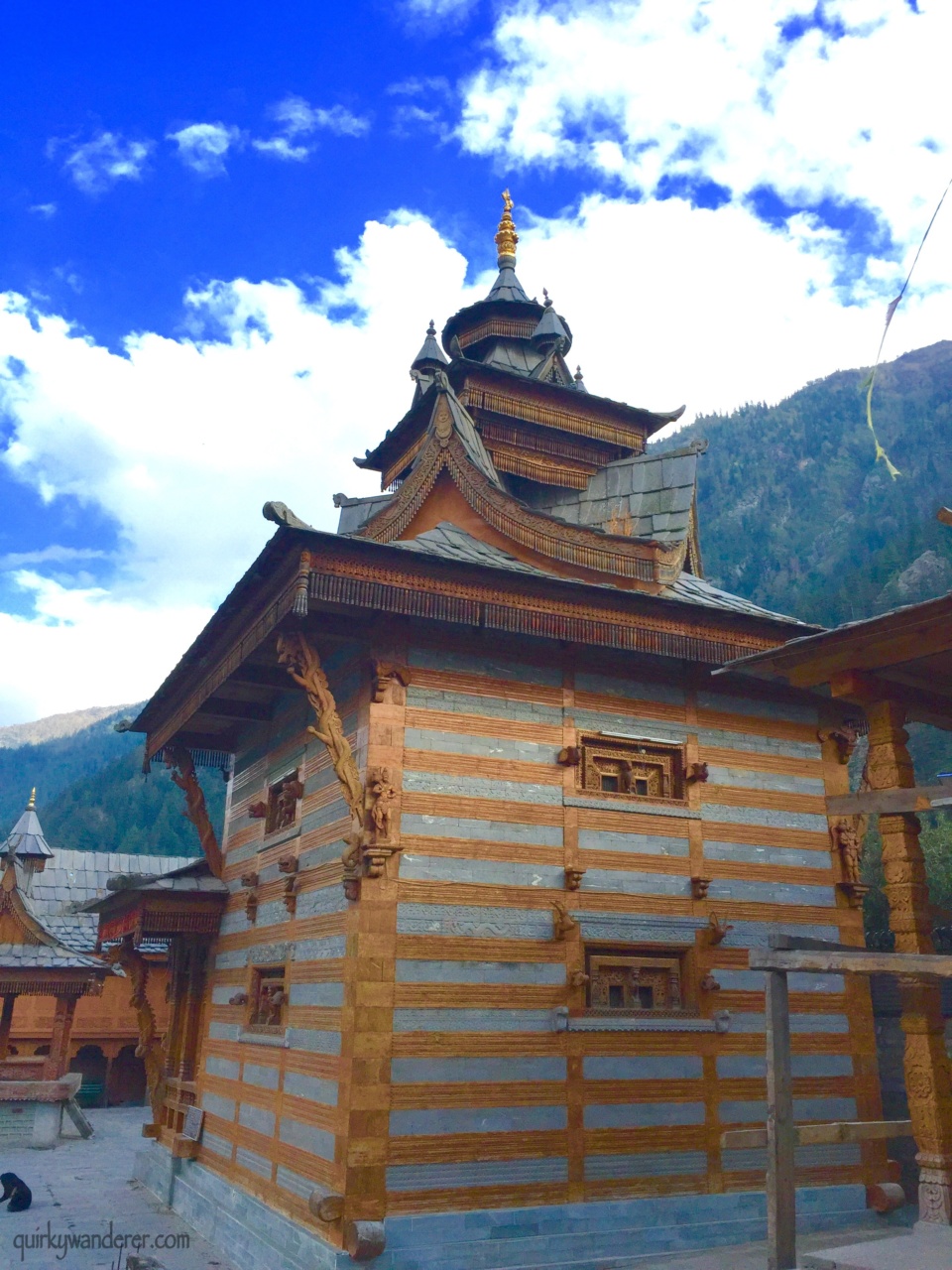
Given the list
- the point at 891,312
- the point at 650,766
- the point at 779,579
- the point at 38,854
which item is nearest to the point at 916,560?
the point at 779,579

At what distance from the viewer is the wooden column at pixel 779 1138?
6.91m

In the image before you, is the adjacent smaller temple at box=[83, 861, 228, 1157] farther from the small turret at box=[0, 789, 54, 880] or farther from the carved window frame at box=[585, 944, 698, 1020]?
the small turret at box=[0, 789, 54, 880]

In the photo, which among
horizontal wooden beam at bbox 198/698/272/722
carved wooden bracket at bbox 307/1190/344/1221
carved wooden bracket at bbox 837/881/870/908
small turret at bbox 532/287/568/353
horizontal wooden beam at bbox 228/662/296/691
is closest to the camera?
carved wooden bracket at bbox 307/1190/344/1221

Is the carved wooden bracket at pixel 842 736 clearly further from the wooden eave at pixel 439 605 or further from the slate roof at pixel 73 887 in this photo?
the slate roof at pixel 73 887

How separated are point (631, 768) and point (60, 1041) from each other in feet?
62.5

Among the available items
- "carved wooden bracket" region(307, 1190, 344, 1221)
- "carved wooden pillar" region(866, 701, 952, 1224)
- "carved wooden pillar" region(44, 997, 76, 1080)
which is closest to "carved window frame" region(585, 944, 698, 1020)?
"carved wooden bracket" region(307, 1190, 344, 1221)

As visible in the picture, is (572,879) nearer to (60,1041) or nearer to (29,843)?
(60,1041)

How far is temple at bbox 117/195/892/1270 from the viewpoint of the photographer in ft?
33.3

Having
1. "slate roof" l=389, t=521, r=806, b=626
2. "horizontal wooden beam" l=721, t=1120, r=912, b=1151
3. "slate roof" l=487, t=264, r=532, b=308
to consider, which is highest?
"slate roof" l=487, t=264, r=532, b=308

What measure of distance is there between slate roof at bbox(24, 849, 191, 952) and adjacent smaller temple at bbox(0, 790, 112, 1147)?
13.0ft

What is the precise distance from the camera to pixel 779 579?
96062mm

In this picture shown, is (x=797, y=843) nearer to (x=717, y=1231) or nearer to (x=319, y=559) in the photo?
(x=717, y=1231)

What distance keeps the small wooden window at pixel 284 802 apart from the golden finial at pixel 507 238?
11.5 metres

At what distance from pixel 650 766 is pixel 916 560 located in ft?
215
